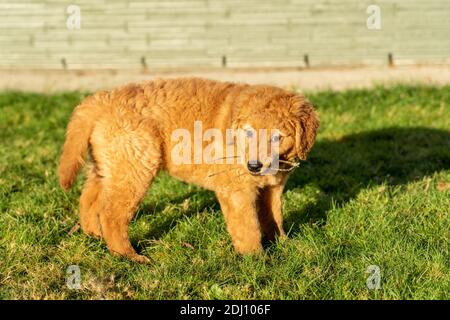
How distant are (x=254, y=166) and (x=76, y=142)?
4.41 feet

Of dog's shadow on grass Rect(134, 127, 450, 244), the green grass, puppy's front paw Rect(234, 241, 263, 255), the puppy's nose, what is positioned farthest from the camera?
dog's shadow on grass Rect(134, 127, 450, 244)

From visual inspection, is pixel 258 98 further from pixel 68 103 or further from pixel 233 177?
pixel 68 103

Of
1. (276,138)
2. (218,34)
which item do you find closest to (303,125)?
(276,138)

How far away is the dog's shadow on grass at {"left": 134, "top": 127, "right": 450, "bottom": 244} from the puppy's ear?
2.56 ft

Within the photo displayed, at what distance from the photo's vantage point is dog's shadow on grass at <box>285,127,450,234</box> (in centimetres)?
537

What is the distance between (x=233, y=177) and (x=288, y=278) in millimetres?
861

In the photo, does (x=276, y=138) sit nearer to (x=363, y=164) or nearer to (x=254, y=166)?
(x=254, y=166)

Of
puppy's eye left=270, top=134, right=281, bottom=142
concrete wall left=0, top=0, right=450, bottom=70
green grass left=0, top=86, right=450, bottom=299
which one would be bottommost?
green grass left=0, top=86, right=450, bottom=299

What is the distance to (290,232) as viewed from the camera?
4699 millimetres

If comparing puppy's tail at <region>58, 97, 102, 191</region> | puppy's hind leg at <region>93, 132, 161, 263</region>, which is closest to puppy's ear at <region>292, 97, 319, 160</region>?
puppy's hind leg at <region>93, 132, 161, 263</region>

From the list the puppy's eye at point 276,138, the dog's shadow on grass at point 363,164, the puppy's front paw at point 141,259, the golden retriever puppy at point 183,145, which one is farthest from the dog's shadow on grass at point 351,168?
the puppy's eye at point 276,138

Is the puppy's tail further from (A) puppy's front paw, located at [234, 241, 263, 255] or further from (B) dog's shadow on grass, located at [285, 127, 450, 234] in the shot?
(B) dog's shadow on grass, located at [285, 127, 450, 234]

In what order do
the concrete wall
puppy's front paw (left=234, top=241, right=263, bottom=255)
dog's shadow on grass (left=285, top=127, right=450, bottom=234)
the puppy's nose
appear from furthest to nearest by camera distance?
the concrete wall, dog's shadow on grass (left=285, top=127, right=450, bottom=234), puppy's front paw (left=234, top=241, right=263, bottom=255), the puppy's nose
